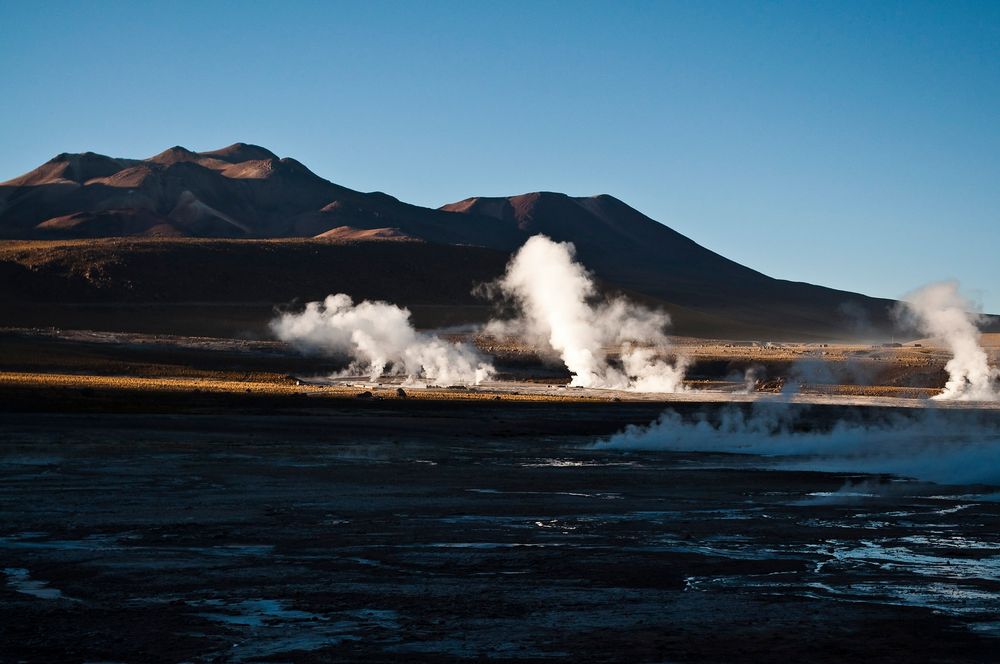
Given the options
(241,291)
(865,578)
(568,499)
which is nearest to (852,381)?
(568,499)

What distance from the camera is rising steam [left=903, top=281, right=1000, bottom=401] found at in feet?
236

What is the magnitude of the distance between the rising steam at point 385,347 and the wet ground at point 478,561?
5838cm

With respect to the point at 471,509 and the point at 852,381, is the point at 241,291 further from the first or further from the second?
the point at 471,509

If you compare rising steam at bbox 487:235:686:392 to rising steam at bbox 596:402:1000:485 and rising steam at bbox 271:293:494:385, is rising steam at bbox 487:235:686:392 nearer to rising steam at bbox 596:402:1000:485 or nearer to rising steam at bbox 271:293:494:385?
rising steam at bbox 271:293:494:385

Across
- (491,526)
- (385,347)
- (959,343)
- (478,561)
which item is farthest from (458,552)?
(385,347)

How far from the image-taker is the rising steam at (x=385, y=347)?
318ft

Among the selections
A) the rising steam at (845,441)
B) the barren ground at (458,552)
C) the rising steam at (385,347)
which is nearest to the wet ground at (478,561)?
the barren ground at (458,552)

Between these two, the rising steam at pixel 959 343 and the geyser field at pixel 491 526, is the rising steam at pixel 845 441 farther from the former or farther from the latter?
the rising steam at pixel 959 343

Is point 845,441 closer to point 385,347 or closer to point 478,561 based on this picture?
point 478,561

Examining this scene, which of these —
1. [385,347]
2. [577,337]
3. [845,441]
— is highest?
[577,337]

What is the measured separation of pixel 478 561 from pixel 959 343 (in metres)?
65.0

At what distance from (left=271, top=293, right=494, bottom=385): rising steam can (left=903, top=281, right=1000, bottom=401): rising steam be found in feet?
103

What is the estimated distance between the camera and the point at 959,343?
78.5 metres

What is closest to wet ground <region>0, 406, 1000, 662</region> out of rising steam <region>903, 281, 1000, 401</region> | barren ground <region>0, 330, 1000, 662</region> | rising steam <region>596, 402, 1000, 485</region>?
barren ground <region>0, 330, 1000, 662</region>
